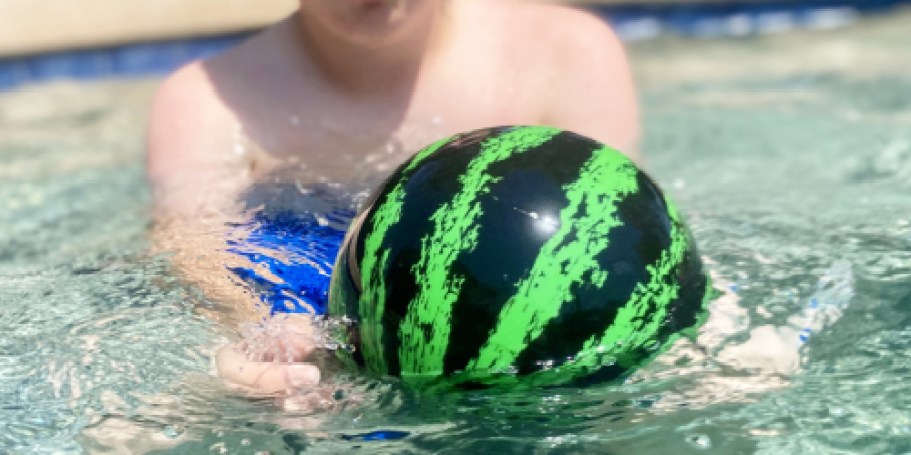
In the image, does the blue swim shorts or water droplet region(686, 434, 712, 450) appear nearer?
water droplet region(686, 434, 712, 450)

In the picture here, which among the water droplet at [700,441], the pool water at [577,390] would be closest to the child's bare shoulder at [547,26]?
the pool water at [577,390]

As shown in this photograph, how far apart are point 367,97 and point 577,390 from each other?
4.35 ft

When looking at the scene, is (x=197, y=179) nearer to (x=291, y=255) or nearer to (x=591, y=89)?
(x=291, y=255)

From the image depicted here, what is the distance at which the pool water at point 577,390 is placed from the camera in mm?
1850

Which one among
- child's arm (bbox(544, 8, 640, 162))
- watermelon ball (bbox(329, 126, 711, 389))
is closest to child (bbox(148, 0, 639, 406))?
child's arm (bbox(544, 8, 640, 162))

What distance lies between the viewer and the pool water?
185 centimetres

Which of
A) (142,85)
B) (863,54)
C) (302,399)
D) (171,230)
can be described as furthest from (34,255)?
(863,54)

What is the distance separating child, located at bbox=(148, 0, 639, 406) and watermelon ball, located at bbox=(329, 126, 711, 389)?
0.97 m

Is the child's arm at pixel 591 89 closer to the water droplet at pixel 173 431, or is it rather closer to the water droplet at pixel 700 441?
the water droplet at pixel 700 441

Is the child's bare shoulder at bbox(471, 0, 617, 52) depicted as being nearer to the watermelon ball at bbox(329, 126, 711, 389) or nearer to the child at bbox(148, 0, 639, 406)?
the child at bbox(148, 0, 639, 406)

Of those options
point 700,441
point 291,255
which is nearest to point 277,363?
point 291,255

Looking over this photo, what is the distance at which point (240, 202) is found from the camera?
2.76 m

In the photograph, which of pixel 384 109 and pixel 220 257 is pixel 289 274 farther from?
pixel 384 109

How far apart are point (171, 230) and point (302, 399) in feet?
3.09
